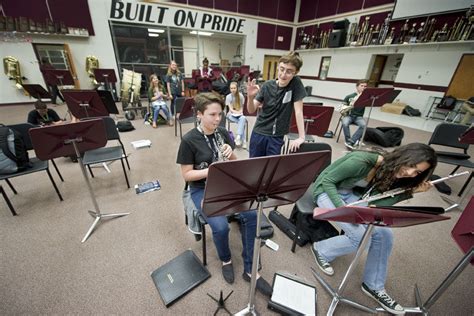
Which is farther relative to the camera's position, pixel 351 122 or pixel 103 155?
pixel 351 122

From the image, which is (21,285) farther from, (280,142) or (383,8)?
(383,8)

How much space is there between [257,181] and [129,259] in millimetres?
1637

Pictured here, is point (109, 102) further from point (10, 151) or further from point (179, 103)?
point (10, 151)

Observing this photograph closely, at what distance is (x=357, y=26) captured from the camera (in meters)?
8.27

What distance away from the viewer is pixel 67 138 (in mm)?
1783

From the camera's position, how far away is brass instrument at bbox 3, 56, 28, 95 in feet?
20.5

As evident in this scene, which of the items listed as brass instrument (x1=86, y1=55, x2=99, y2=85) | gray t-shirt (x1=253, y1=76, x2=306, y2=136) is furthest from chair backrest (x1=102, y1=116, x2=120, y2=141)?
brass instrument (x1=86, y1=55, x2=99, y2=85)

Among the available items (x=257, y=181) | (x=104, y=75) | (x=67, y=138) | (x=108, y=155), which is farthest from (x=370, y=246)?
(x=104, y=75)

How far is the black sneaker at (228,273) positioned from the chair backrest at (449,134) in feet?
11.0

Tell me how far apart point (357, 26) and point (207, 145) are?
10020 millimetres

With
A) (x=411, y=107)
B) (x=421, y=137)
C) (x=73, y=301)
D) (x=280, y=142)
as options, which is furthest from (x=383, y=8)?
(x=73, y=301)

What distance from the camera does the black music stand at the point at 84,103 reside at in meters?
2.95

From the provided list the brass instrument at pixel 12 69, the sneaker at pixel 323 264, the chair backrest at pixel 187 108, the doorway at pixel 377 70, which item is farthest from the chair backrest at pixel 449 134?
the brass instrument at pixel 12 69

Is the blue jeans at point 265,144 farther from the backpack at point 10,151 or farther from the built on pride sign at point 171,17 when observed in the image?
the built on pride sign at point 171,17
